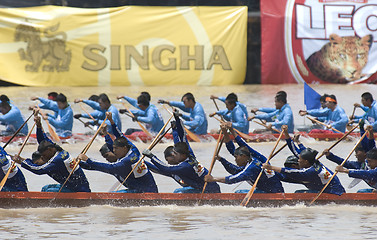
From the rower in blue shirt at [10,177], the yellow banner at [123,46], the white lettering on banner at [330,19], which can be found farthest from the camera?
the white lettering on banner at [330,19]

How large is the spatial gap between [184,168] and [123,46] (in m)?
13.0

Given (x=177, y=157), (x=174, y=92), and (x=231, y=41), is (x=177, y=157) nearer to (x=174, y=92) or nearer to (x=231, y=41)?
(x=174, y=92)

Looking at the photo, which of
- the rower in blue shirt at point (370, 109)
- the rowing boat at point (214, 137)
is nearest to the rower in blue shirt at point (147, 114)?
the rowing boat at point (214, 137)

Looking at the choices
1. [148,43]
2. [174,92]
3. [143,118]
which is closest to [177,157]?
[143,118]

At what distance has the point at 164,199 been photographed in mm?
9234

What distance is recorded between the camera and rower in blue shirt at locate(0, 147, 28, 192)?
31.0 ft

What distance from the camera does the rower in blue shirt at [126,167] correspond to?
9.20 metres

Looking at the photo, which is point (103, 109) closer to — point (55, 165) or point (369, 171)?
point (55, 165)

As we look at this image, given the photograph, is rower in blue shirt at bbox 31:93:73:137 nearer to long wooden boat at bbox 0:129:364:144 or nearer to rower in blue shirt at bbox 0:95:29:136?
long wooden boat at bbox 0:129:364:144

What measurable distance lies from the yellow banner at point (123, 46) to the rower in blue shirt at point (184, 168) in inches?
499

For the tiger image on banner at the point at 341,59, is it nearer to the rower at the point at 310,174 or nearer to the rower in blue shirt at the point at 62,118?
the rower in blue shirt at the point at 62,118

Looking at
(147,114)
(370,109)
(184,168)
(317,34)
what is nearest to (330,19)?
(317,34)

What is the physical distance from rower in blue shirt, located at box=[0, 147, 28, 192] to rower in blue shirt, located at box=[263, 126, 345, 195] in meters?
2.95

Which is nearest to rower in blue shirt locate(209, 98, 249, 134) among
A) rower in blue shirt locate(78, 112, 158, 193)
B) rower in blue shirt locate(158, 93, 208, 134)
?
rower in blue shirt locate(158, 93, 208, 134)
